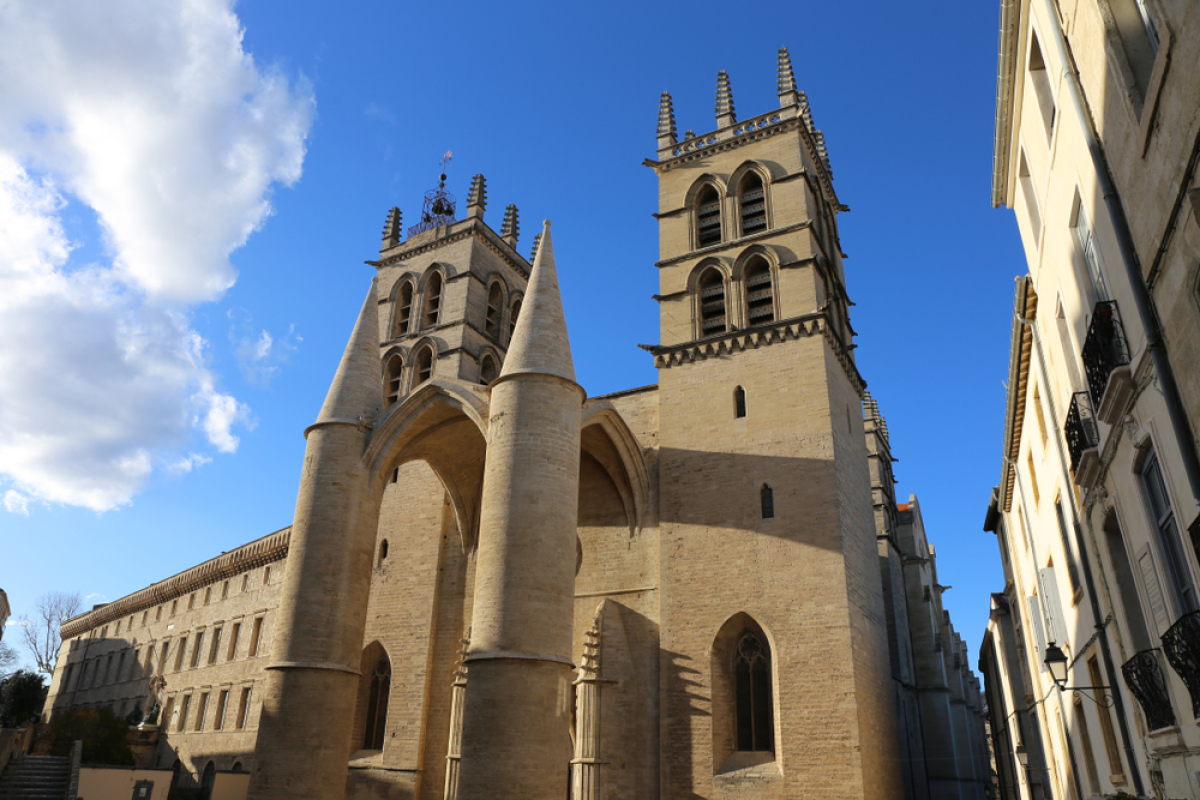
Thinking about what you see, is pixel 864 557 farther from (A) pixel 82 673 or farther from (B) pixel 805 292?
(A) pixel 82 673

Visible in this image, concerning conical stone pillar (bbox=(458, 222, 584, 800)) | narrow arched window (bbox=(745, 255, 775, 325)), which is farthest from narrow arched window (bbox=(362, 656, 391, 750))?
narrow arched window (bbox=(745, 255, 775, 325))

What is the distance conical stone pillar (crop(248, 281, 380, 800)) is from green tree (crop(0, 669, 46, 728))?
29.3 m

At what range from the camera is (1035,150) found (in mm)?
8508

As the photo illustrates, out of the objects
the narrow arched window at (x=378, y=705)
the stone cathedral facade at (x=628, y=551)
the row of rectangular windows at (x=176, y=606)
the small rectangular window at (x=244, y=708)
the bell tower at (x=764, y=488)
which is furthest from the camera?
the row of rectangular windows at (x=176, y=606)

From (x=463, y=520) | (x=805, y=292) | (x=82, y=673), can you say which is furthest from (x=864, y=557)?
(x=82, y=673)

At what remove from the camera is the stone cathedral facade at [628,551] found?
42.4 feet

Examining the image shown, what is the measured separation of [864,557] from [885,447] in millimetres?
16804

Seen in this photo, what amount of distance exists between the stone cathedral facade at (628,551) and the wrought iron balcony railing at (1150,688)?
725 cm

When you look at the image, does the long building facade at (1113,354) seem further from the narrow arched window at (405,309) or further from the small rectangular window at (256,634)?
the small rectangular window at (256,634)

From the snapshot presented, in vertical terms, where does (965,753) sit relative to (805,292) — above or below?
below

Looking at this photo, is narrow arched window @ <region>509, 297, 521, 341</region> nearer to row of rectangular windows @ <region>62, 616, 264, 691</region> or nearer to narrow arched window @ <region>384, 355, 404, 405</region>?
narrow arched window @ <region>384, 355, 404, 405</region>

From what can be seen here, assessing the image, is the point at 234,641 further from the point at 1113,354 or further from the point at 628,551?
the point at 1113,354

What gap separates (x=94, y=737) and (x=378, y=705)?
13.1m

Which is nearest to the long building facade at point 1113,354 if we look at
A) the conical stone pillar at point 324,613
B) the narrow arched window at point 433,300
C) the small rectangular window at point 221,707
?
the conical stone pillar at point 324,613
